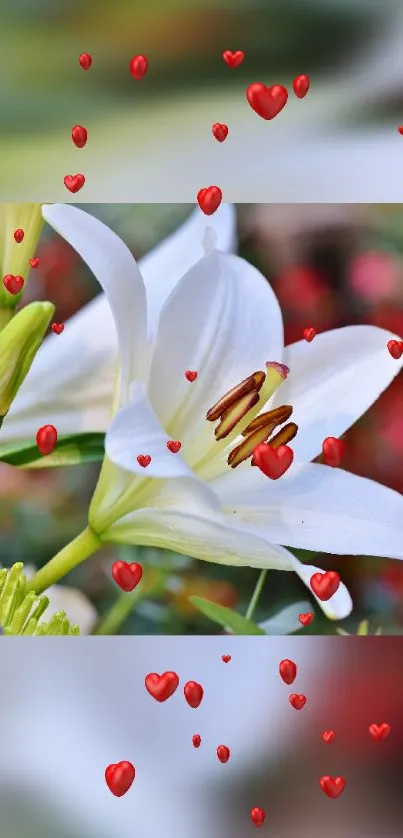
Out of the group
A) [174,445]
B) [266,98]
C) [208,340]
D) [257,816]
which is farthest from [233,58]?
[257,816]

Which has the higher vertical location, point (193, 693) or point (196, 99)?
point (196, 99)

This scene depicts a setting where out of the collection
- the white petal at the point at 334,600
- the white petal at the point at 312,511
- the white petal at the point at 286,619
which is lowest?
the white petal at the point at 286,619

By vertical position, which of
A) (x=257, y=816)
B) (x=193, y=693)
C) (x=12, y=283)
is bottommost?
(x=257, y=816)

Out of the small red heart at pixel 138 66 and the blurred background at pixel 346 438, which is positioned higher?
the small red heart at pixel 138 66

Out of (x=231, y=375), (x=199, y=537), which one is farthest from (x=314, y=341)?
(x=199, y=537)

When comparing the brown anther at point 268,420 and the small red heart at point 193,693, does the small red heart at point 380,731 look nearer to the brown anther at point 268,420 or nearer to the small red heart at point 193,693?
the small red heart at point 193,693

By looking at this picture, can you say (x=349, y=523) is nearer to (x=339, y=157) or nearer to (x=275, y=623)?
(x=275, y=623)

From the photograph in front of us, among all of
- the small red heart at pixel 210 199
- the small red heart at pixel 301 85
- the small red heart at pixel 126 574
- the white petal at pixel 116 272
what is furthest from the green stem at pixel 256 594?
the small red heart at pixel 301 85

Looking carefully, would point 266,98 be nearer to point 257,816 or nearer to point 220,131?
point 220,131
